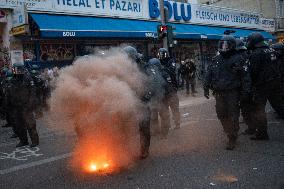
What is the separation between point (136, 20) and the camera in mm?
19797

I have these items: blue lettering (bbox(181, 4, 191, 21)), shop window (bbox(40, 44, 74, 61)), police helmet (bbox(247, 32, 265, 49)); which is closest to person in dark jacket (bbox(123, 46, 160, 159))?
police helmet (bbox(247, 32, 265, 49))

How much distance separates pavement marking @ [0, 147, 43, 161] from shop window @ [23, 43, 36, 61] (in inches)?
343

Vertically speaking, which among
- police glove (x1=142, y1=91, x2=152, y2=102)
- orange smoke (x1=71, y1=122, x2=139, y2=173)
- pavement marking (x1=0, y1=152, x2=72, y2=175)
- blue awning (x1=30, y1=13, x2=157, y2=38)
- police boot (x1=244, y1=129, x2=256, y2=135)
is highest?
blue awning (x1=30, y1=13, x2=157, y2=38)

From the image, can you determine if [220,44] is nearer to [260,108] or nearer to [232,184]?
[260,108]

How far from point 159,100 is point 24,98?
2765 millimetres

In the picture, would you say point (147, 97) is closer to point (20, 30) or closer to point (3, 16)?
point (20, 30)

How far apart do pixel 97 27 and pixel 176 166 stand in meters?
12.3

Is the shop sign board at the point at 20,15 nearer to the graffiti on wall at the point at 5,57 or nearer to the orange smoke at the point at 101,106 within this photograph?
the graffiti on wall at the point at 5,57

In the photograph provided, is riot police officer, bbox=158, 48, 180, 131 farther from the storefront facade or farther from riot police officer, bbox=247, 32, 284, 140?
the storefront facade

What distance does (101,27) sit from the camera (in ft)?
56.2

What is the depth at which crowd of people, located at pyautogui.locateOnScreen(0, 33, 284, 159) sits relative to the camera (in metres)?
6.26

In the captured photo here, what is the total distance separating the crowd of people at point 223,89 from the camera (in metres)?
6.26

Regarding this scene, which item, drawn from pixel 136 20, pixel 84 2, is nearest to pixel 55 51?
pixel 84 2

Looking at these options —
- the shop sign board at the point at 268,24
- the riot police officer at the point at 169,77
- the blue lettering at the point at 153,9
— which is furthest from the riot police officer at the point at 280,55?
the shop sign board at the point at 268,24
